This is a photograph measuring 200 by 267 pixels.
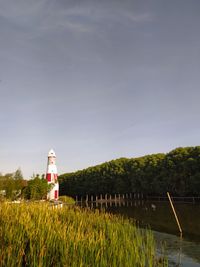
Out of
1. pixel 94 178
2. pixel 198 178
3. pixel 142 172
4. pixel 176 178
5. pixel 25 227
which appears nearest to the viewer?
pixel 25 227

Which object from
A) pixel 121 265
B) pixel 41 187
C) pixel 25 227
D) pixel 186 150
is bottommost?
pixel 121 265

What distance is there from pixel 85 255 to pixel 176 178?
54.6 m

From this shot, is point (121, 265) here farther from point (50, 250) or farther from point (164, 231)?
point (164, 231)

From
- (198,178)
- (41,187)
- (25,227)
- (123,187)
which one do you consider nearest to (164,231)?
(25,227)

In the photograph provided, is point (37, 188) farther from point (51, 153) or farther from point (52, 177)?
point (51, 153)

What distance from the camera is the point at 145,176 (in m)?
68.5

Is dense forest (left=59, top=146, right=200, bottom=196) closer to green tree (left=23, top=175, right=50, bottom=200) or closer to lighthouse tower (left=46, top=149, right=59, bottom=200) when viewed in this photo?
lighthouse tower (left=46, top=149, right=59, bottom=200)

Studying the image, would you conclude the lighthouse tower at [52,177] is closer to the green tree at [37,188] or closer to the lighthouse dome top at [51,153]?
the lighthouse dome top at [51,153]

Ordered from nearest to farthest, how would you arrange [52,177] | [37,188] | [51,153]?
1. [37,188]
2. [52,177]
3. [51,153]

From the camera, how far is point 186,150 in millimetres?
60781

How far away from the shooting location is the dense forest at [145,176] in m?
57.7

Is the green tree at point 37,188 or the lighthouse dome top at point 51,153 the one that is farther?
the lighthouse dome top at point 51,153

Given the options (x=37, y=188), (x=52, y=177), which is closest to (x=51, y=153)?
(x=52, y=177)

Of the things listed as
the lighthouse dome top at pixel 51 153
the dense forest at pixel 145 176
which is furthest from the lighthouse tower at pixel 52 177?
the dense forest at pixel 145 176
